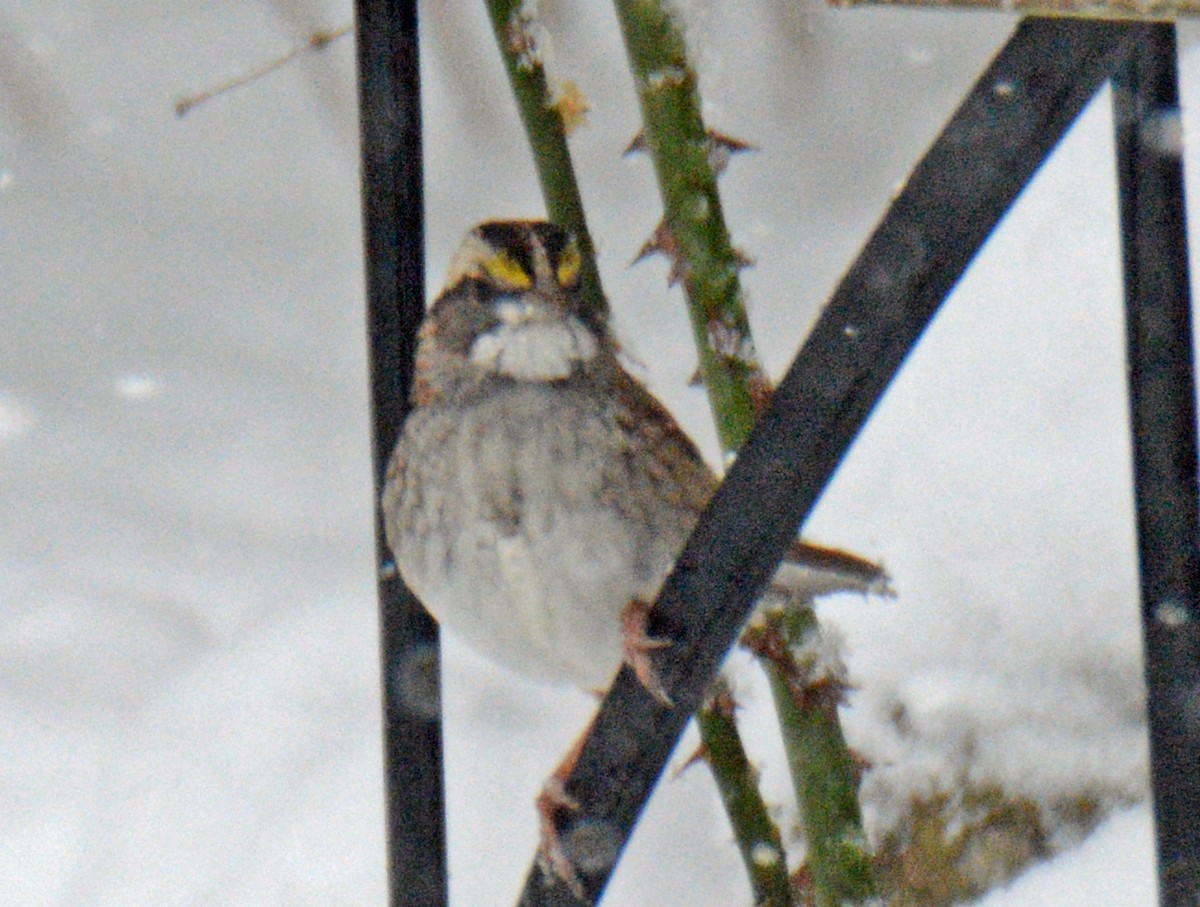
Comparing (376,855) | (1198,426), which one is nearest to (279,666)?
(376,855)

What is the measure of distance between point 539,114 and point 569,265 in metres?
0.19

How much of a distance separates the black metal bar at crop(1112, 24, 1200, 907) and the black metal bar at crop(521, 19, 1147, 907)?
12cm

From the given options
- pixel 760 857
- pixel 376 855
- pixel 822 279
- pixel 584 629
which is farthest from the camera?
pixel 822 279

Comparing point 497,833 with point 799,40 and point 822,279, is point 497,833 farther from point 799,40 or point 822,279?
point 799,40

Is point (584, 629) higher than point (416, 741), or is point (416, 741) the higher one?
point (416, 741)

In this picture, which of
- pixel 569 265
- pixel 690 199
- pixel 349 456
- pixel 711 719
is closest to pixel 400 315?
pixel 690 199

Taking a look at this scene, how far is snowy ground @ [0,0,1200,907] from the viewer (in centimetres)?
249

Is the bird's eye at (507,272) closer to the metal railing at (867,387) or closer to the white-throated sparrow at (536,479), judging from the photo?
the white-throated sparrow at (536,479)

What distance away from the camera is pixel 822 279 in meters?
3.22

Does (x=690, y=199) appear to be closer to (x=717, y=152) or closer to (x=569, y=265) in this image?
(x=717, y=152)

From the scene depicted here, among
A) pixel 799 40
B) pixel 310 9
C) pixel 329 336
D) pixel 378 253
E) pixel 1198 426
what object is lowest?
pixel 329 336

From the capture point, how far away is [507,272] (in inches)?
66.7

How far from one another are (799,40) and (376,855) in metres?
1.83

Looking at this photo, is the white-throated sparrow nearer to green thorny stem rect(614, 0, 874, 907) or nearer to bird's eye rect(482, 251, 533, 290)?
bird's eye rect(482, 251, 533, 290)
